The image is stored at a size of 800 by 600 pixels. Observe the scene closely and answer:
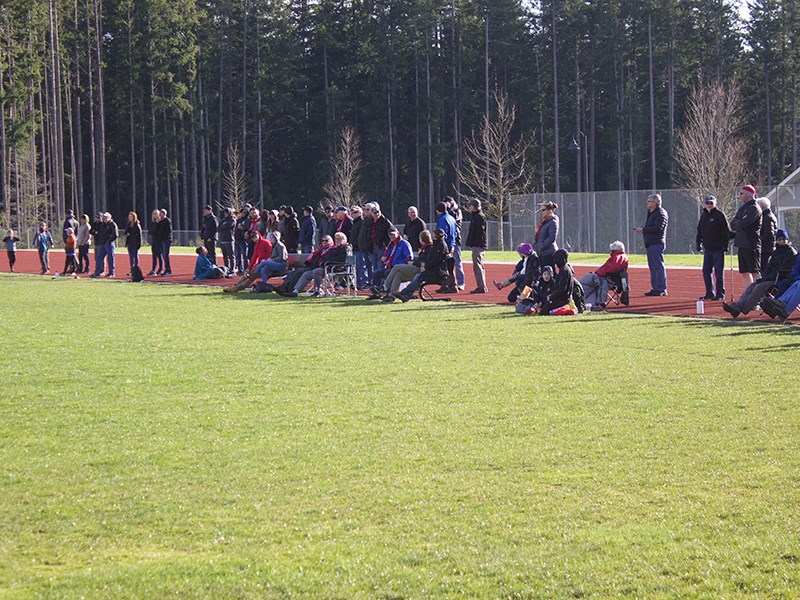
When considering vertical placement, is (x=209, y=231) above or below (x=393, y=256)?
above

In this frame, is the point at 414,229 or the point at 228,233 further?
the point at 228,233

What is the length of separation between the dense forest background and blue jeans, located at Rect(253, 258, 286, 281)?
51.9 metres

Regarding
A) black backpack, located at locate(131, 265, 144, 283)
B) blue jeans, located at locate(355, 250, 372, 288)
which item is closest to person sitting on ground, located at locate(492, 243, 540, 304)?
blue jeans, located at locate(355, 250, 372, 288)

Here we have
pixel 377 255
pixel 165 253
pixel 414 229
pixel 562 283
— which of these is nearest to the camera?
pixel 562 283

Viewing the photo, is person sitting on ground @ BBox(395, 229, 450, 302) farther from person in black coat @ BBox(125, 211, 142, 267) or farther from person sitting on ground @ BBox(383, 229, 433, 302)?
person in black coat @ BBox(125, 211, 142, 267)

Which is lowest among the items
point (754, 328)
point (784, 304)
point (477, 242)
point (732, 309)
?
point (754, 328)

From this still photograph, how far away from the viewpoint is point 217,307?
2170cm

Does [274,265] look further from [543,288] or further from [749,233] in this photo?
[749,233]

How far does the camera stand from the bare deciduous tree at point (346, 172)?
7275 cm

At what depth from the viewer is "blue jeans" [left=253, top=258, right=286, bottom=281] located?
25688 millimetres

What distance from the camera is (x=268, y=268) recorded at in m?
25.7

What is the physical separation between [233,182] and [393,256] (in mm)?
53024

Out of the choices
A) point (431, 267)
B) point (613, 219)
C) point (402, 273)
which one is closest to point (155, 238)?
point (402, 273)

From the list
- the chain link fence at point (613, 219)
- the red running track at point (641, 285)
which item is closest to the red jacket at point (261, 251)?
the red running track at point (641, 285)
